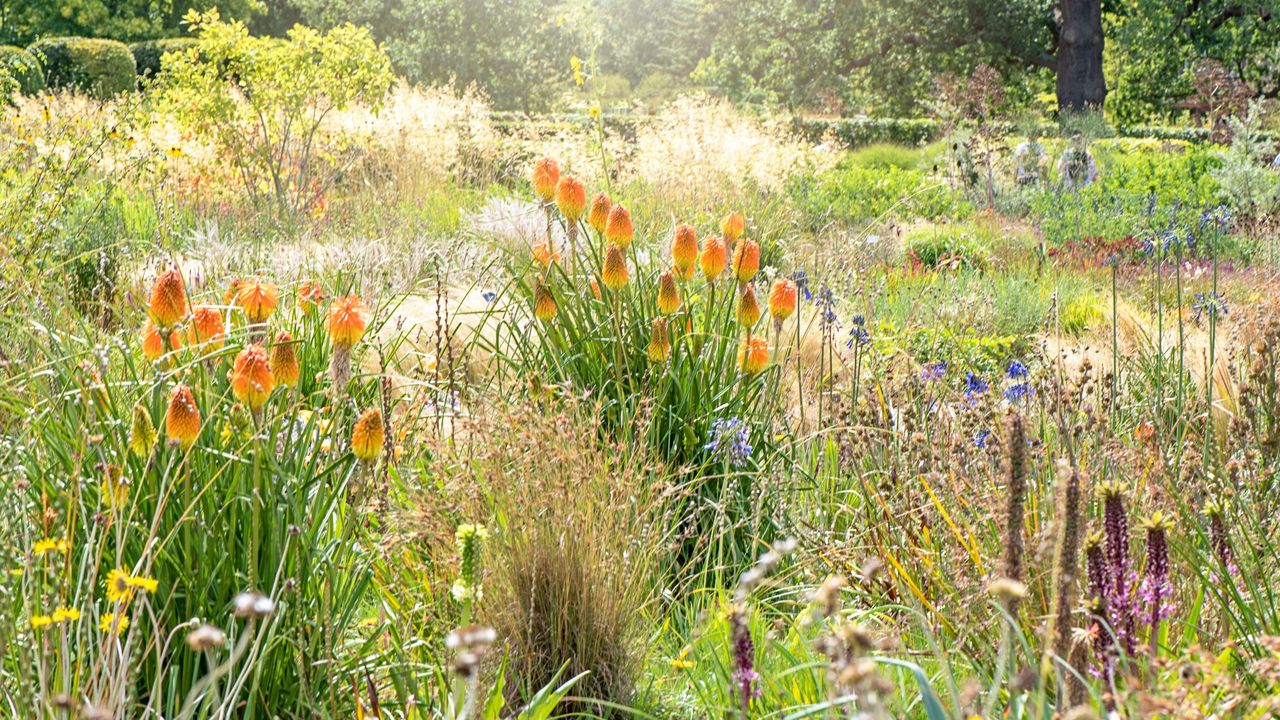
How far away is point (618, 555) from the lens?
254 centimetres

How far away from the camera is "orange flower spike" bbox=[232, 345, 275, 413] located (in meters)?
1.99

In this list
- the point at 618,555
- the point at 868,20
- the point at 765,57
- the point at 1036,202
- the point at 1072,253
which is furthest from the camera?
the point at 765,57

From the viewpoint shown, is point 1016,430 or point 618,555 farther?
point 618,555

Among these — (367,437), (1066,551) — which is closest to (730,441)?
(367,437)

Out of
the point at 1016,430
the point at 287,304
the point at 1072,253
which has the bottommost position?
the point at 1072,253

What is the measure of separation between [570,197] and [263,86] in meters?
7.48

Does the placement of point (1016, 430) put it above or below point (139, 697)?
above

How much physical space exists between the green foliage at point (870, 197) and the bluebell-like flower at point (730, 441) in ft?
22.8

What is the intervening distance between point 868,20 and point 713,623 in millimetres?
26885

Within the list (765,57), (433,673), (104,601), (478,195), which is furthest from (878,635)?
(765,57)

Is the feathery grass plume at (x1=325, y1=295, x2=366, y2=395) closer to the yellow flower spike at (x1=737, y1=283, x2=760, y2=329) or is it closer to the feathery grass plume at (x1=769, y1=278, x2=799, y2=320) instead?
the yellow flower spike at (x1=737, y1=283, x2=760, y2=329)

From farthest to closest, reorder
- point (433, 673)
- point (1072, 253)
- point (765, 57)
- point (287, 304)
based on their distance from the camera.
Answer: point (765, 57) < point (1072, 253) < point (287, 304) < point (433, 673)

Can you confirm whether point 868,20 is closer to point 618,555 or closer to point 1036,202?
point 1036,202

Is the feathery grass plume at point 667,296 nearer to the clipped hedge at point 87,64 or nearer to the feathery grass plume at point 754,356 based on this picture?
the feathery grass plume at point 754,356
